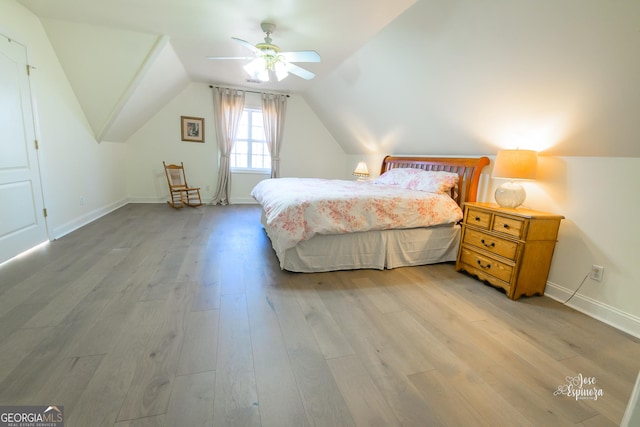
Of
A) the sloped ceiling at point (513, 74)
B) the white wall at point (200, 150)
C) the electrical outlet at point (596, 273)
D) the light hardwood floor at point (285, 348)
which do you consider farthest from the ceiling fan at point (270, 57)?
the electrical outlet at point (596, 273)

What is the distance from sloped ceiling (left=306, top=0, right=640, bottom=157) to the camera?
65.5 inches

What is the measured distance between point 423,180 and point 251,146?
12.3 feet

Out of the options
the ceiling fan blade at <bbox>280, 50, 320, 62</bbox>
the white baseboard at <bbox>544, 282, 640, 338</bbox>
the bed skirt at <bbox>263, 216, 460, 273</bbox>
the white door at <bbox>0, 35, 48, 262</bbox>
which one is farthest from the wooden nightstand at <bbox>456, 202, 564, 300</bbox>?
the white door at <bbox>0, 35, 48, 262</bbox>

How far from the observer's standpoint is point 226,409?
1.17 m

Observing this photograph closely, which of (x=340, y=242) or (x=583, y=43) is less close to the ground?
(x=583, y=43)

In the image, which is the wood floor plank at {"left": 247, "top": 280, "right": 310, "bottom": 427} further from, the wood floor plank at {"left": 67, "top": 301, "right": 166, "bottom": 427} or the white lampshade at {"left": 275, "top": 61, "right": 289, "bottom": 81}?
the white lampshade at {"left": 275, "top": 61, "right": 289, "bottom": 81}

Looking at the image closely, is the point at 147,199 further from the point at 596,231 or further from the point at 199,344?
the point at 596,231

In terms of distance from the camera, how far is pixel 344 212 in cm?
261

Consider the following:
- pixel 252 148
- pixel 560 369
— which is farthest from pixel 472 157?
pixel 252 148

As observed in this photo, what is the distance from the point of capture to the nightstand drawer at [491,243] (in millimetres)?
2299

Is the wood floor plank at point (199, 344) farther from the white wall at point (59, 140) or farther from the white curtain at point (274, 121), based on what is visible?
the white curtain at point (274, 121)

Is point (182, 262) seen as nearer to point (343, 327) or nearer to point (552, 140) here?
point (343, 327)

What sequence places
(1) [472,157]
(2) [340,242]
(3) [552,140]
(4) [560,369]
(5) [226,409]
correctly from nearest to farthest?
(5) [226,409] → (4) [560,369] → (3) [552,140] → (2) [340,242] → (1) [472,157]

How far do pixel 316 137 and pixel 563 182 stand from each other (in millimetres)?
4568
